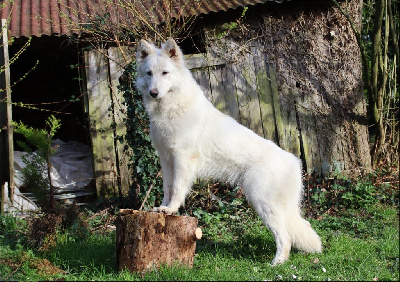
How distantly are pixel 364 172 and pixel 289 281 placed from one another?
4.40m

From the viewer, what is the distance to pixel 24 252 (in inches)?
191

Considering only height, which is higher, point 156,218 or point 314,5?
point 314,5

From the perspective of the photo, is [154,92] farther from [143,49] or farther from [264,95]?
[264,95]

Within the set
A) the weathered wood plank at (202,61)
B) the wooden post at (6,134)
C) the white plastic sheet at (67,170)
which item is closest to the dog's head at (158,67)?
the weathered wood plank at (202,61)

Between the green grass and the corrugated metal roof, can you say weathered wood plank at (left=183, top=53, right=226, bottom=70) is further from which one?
the green grass

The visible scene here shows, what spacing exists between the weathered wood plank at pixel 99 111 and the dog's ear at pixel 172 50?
2615mm

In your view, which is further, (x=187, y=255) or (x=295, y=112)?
(x=295, y=112)

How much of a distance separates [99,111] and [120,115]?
345mm

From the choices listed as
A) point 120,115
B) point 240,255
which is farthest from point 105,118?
point 240,255

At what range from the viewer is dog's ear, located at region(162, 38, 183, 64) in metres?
4.78

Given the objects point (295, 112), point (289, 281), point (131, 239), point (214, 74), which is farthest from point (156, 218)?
point (295, 112)

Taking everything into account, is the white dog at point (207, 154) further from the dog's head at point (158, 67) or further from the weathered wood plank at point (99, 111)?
the weathered wood plank at point (99, 111)

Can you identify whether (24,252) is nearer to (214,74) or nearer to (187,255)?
(187,255)

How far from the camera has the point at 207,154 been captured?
15.9ft
